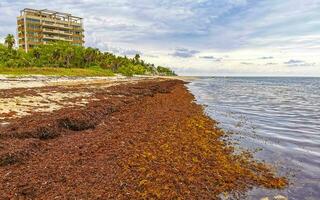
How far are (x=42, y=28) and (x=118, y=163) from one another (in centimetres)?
11908

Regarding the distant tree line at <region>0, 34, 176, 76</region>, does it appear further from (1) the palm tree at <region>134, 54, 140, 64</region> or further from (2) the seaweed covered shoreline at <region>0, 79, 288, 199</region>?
(2) the seaweed covered shoreline at <region>0, 79, 288, 199</region>

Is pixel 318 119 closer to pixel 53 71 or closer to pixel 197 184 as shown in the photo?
pixel 197 184

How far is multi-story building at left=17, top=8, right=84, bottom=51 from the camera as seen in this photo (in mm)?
112188

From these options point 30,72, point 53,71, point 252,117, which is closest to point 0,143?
point 252,117

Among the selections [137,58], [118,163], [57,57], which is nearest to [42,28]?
[57,57]

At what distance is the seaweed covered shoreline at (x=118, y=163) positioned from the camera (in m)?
6.23

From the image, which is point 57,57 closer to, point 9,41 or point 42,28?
point 9,41

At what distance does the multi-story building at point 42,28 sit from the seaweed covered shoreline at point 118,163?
112m

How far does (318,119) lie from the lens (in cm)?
1808

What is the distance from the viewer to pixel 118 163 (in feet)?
25.3

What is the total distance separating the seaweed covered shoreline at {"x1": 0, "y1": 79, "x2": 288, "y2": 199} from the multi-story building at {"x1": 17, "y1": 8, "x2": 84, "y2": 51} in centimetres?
11214

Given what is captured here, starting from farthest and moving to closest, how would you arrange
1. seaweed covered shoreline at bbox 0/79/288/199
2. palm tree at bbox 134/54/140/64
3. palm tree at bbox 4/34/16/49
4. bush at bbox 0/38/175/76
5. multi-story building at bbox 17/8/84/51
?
palm tree at bbox 134/54/140/64, multi-story building at bbox 17/8/84/51, palm tree at bbox 4/34/16/49, bush at bbox 0/38/175/76, seaweed covered shoreline at bbox 0/79/288/199

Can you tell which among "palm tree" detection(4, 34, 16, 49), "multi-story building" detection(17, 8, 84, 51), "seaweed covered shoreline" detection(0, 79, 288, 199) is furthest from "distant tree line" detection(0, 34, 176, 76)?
"seaweed covered shoreline" detection(0, 79, 288, 199)

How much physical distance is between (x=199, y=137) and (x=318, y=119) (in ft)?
34.8
